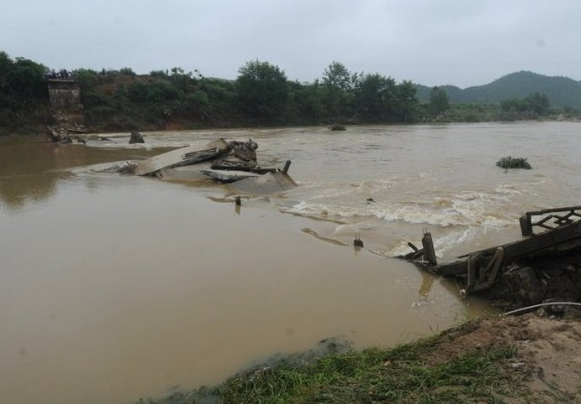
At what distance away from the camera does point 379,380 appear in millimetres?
3965

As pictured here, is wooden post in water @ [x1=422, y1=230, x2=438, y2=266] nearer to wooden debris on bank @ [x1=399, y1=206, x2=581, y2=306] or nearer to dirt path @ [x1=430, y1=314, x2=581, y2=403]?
wooden debris on bank @ [x1=399, y1=206, x2=581, y2=306]

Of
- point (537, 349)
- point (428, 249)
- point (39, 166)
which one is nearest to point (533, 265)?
point (428, 249)

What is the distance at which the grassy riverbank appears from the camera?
3.66 m

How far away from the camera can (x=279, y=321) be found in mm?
6039

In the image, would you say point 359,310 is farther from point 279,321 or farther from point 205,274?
point 205,274

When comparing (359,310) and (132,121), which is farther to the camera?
(132,121)

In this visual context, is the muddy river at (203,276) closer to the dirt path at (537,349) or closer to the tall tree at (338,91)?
the dirt path at (537,349)

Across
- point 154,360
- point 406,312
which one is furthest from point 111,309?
point 406,312

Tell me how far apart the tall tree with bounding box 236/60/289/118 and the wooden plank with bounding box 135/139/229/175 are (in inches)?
1966

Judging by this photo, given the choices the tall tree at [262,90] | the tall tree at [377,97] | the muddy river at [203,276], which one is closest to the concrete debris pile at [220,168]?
the muddy river at [203,276]

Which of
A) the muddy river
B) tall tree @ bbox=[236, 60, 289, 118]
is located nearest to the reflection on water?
the muddy river

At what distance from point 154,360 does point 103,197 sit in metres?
9.79

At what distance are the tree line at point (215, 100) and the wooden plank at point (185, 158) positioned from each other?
31821 mm

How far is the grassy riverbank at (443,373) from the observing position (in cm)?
366
